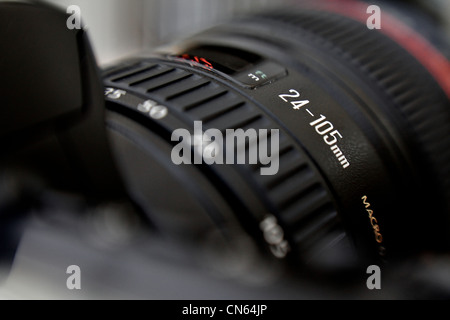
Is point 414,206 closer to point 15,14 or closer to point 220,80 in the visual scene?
point 220,80

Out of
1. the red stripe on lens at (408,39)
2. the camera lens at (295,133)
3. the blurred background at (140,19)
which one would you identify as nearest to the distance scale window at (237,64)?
the camera lens at (295,133)

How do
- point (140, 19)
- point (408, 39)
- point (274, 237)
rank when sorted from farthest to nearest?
1. point (140, 19)
2. point (408, 39)
3. point (274, 237)

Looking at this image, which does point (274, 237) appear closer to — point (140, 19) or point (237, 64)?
point (237, 64)

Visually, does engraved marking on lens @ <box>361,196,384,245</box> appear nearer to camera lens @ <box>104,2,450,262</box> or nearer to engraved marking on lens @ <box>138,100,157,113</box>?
camera lens @ <box>104,2,450,262</box>

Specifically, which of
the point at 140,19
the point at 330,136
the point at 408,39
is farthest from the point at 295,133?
the point at 140,19

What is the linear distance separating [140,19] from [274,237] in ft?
2.58

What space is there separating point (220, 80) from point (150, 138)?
71 mm

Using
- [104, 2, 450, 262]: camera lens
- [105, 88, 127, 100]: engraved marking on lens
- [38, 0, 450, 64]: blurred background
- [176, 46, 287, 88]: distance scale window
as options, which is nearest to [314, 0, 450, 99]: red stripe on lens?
[104, 2, 450, 262]: camera lens

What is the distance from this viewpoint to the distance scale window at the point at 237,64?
365mm

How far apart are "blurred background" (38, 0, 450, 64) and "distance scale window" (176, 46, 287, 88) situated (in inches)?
21.7

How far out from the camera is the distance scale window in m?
0.37

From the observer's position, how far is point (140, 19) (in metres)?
1.02

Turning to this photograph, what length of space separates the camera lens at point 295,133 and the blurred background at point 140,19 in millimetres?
485

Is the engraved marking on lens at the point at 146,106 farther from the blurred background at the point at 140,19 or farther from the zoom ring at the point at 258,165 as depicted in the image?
the blurred background at the point at 140,19
